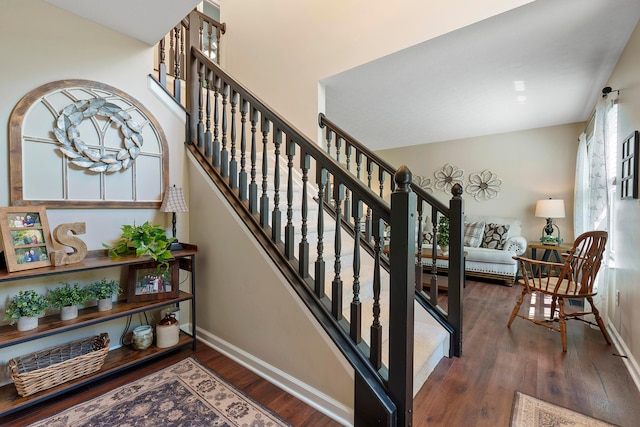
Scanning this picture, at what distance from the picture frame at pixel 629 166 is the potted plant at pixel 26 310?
147 inches

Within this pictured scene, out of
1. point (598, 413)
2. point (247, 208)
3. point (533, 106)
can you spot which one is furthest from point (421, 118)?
point (598, 413)

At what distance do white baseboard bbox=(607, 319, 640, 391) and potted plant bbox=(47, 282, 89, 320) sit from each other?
340 centimetres

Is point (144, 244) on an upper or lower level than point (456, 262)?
upper

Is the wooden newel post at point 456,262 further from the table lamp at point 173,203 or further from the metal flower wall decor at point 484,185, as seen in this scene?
the metal flower wall decor at point 484,185

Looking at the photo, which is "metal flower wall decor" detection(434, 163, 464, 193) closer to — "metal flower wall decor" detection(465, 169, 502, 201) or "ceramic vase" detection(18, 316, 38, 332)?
"metal flower wall decor" detection(465, 169, 502, 201)

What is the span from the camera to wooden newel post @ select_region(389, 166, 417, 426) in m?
1.19

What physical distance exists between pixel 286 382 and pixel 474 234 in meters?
4.32

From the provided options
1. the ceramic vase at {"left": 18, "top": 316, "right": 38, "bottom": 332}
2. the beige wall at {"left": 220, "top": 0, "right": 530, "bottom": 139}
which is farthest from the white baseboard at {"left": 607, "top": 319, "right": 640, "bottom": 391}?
the ceramic vase at {"left": 18, "top": 316, "right": 38, "bottom": 332}

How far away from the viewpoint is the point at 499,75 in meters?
2.93

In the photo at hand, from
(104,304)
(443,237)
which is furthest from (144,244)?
(443,237)

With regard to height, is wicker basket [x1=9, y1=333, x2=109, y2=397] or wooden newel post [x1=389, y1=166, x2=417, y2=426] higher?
wooden newel post [x1=389, y1=166, x2=417, y2=426]

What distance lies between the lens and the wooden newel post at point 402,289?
46.9 inches

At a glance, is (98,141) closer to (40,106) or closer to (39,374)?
(40,106)

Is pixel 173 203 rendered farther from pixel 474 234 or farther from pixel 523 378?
pixel 474 234
